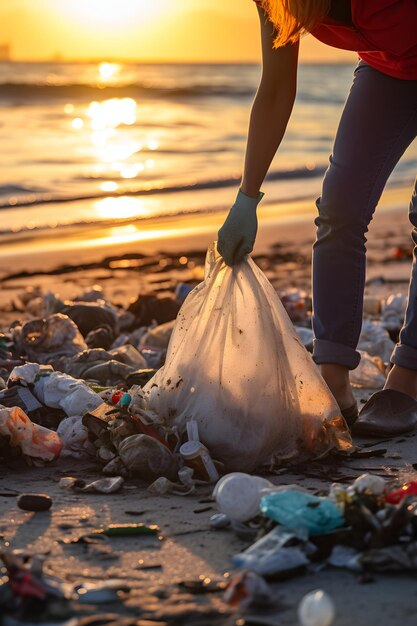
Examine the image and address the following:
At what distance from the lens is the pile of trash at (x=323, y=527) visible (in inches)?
83.1

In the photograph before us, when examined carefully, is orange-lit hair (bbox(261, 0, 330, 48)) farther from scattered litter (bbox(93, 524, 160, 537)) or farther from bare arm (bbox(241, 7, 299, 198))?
scattered litter (bbox(93, 524, 160, 537))

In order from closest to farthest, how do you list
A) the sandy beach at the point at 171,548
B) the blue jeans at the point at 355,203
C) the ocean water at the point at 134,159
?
the sandy beach at the point at 171,548, the blue jeans at the point at 355,203, the ocean water at the point at 134,159

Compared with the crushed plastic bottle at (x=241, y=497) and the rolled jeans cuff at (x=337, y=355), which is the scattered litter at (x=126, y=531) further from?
the rolled jeans cuff at (x=337, y=355)

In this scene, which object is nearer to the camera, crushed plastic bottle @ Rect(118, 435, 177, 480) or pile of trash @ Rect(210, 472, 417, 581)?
pile of trash @ Rect(210, 472, 417, 581)

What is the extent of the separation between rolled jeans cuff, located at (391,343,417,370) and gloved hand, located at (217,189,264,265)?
691 mm

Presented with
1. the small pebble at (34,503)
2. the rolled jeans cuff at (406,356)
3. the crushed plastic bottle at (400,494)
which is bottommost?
the small pebble at (34,503)

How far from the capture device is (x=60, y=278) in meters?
6.39

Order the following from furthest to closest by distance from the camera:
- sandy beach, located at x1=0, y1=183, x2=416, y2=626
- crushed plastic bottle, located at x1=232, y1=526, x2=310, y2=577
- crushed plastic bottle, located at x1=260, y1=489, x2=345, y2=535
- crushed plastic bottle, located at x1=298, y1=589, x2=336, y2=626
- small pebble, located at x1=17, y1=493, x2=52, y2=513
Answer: small pebble, located at x1=17, y1=493, x2=52, y2=513 < crushed plastic bottle, located at x1=260, y1=489, x2=345, y2=535 < crushed plastic bottle, located at x1=232, y1=526, x2=310, y2=577 < sandy beach, located at x1=0, y1=183, x2=416, y2=626 < crushed plastic bottle, located at x1=298, y1=589, x2=336, y2=626

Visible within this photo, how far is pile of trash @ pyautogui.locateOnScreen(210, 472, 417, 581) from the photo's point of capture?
2111 millimetres

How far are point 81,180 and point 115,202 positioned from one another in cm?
142

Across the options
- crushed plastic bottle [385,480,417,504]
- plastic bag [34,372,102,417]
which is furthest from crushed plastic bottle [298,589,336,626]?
plastic bag [34,372,102,417]

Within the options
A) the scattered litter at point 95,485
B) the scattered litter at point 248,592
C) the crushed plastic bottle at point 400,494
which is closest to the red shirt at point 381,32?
the crushed plastic bottle at point 400,494

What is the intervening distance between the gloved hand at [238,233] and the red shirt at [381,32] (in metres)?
0.56

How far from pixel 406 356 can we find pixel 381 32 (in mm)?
1073
